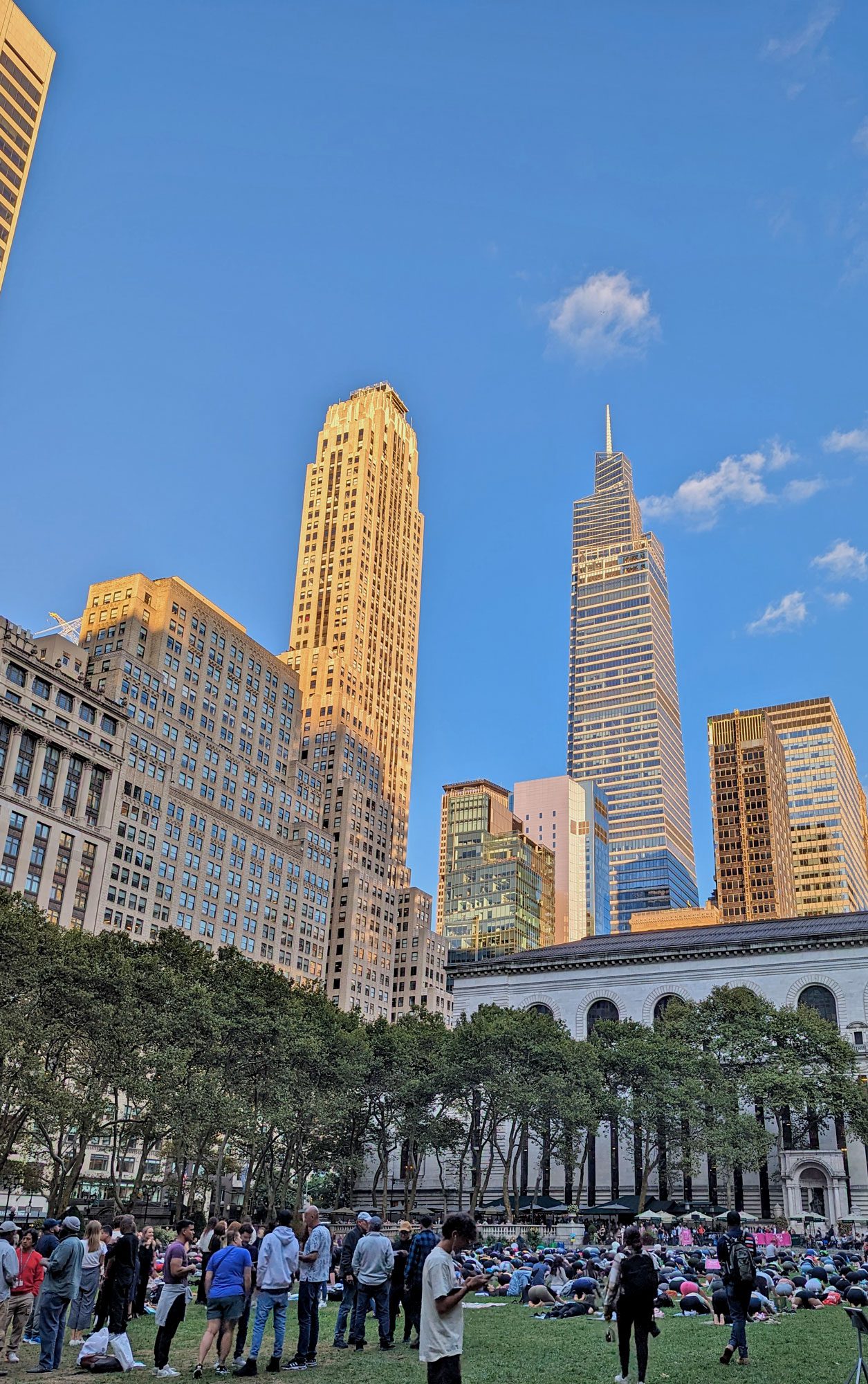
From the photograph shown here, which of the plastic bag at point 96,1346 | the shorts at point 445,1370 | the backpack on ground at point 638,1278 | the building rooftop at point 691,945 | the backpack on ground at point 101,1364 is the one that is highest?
the building rooftop at point 691,945

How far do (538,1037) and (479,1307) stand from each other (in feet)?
130

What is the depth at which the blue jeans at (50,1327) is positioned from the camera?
1608 cm

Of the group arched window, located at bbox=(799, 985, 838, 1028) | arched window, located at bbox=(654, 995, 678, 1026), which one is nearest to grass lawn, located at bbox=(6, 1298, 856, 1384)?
arched window, located at bbox=(799, 985, 838, 1028)

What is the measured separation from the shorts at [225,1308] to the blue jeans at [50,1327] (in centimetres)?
229

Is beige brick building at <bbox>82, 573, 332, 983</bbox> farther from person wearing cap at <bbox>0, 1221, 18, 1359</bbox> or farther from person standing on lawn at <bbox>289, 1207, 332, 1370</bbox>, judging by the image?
person standing on lawn at <bbox>289, 1207, 332, 1370</bbox>

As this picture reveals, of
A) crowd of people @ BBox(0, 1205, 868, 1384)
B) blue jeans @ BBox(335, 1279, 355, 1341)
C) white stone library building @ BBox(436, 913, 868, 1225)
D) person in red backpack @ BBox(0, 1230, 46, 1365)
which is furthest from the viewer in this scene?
white stone library building @ BBox(436, 913, 868, 1225)

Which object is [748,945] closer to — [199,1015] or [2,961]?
[199,1015]

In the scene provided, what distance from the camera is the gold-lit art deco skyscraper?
4126 inches

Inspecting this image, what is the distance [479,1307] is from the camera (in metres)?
27.2

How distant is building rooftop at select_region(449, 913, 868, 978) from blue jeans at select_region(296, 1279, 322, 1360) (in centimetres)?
6519

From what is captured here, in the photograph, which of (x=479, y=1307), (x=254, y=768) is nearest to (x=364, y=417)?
(x=254, y=768)

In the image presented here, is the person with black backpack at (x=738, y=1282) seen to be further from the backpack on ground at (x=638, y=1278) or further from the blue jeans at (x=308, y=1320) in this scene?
the blue jeans at (x=308, y=1320)

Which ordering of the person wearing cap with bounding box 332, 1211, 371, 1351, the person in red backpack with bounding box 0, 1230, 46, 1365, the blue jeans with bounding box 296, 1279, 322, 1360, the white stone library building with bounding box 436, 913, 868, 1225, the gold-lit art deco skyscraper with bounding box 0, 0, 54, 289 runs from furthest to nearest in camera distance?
the gold-lit art deco skyscraper with bounding box 0, 0, 54, 289, the white stone library building with bounding box 436, 913, 868, 1225, the person wearing cap with bounding box 332, 1211, 371, 1351, the person in red backpack with bounding box 0, 1230, 46, 1365, the blue jeans with bounding box 296, 1279, 322, 1360

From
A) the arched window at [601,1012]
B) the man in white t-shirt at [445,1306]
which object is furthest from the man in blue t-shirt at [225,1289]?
the arched window at [601,1012]
